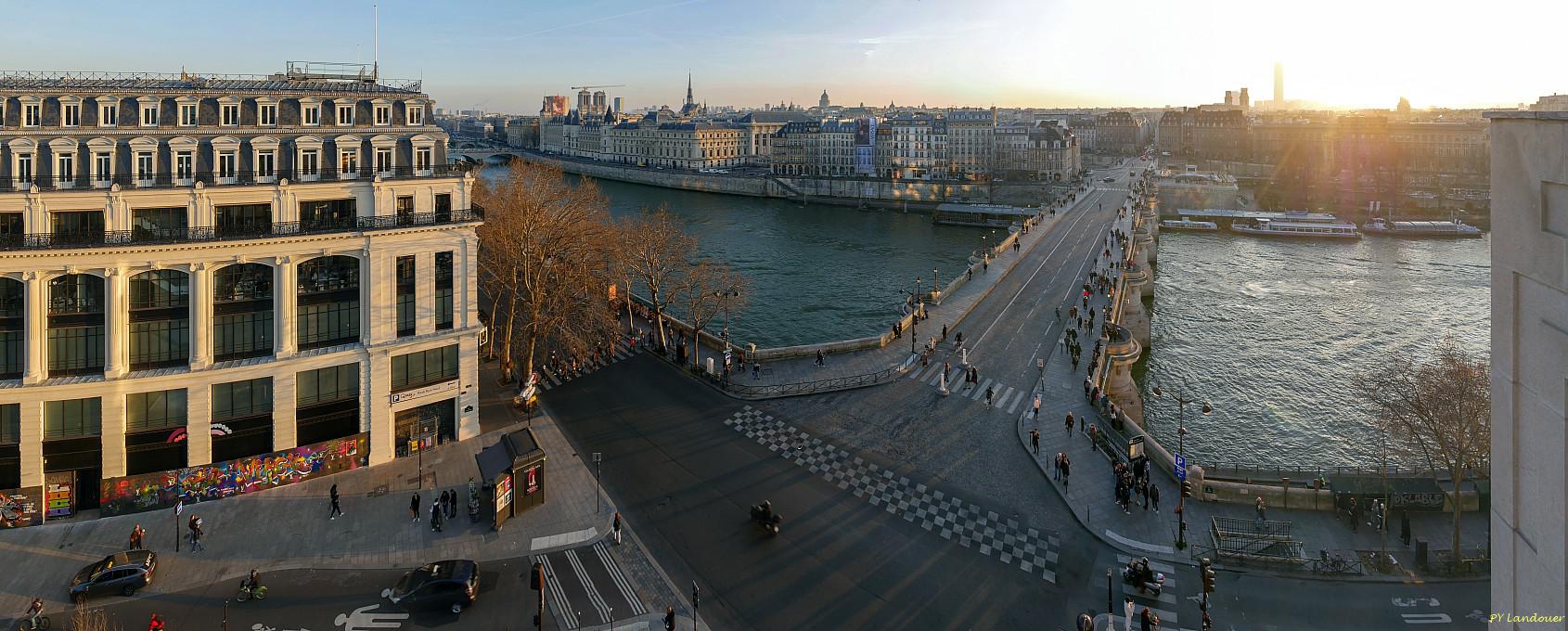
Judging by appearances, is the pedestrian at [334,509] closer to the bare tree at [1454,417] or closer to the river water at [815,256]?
the river water at [815,256]

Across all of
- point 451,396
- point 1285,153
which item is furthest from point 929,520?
point 1285,153

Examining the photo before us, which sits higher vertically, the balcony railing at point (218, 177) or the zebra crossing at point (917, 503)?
the balcony railing at point (218, 177)

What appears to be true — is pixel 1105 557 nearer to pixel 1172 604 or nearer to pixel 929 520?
pixel 1172 604

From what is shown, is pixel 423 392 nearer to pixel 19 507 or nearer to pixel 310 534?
pixel 310 534

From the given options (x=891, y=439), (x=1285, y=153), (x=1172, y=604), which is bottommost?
(x=1172, y=604)

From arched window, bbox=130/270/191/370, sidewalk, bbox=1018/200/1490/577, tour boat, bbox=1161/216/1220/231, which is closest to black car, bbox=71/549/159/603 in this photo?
arched window, bbox=130/270/191/370

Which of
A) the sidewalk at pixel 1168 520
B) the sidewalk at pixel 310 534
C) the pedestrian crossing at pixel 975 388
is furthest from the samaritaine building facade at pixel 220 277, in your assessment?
the sidewalk at pixel 1168 520
